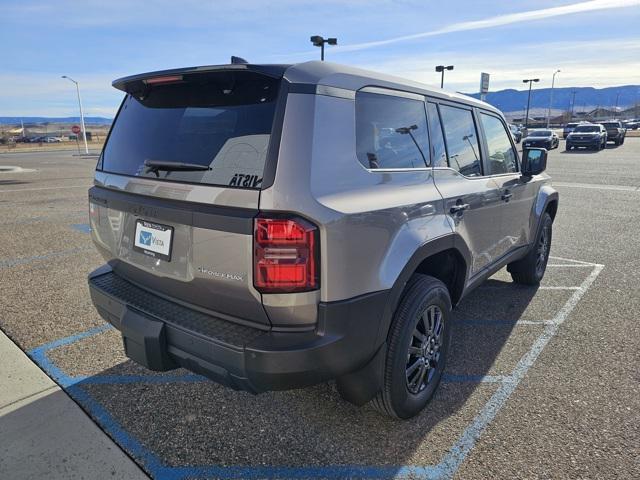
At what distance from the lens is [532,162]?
13.4 ft

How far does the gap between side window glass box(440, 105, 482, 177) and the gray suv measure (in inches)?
3.5

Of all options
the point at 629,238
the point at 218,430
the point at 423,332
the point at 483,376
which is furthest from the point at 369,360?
the point at 629,238

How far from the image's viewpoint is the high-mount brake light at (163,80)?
2.30 m

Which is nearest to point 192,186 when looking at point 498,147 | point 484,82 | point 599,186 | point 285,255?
point 285,255

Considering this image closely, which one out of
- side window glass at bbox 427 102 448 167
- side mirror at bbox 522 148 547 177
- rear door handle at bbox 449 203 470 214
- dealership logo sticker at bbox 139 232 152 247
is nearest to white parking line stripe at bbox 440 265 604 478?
rear door handle at bbox 449 203 470 214

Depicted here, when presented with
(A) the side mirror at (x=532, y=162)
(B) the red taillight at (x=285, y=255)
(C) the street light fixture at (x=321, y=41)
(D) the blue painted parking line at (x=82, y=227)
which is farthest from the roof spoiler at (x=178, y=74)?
(C) the street light fixture at (x=321, y=41)

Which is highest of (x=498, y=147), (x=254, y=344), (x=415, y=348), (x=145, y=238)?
(x=498, y=147)

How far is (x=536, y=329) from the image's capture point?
3824mm

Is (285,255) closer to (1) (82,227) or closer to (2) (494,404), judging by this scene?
(2) (494,404)

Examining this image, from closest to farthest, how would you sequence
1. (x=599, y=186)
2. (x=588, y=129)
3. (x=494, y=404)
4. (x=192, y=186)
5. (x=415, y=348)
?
(x=192, y=186) < (x=415, y=348) < (x=494, y=404) < (x=599, y=186) < (x=588, y=129)

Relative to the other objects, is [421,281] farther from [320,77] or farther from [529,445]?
[320,77]

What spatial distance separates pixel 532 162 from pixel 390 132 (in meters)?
2.27

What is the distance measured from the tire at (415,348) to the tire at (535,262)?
2224 mm

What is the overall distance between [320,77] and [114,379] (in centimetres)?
241
